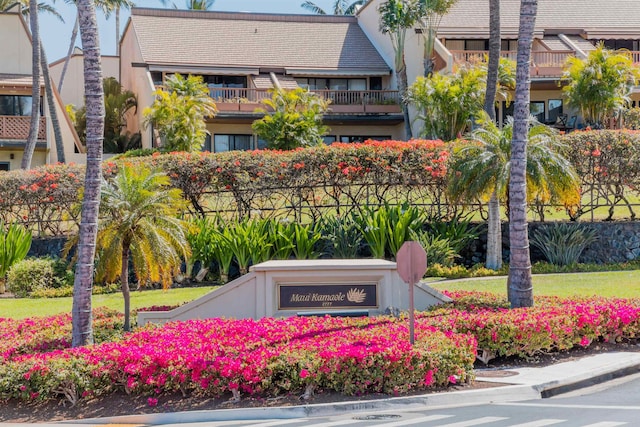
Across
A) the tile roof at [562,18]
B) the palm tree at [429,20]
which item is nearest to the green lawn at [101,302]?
the palm tree at [429,20]

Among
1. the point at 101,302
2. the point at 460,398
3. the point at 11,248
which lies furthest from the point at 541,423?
the point at 11,248

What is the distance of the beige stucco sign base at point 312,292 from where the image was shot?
1695 centimetres

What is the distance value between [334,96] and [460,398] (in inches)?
1406

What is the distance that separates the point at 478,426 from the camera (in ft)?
34.2

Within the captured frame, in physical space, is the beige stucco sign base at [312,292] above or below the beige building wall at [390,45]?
below

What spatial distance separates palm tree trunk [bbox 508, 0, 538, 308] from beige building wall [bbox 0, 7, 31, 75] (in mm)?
31782

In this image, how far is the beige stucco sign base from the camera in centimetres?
1695

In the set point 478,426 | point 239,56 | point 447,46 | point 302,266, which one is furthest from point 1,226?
point 447,46

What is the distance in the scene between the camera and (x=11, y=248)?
80.3 feet

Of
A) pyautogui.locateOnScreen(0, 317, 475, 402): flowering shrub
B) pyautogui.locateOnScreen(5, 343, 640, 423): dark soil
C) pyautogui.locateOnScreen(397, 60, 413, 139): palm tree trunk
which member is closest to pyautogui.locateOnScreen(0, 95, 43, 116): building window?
pyautogui.locateOnScreen(397, 60, 413, 139): palm tree trunk

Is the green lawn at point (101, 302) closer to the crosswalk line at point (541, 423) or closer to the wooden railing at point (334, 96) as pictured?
the crosswalk line at point (541, 423)

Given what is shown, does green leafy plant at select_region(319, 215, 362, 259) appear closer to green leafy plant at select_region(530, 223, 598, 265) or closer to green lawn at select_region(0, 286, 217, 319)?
green lawn at select_region(0, 286, 217, 319)

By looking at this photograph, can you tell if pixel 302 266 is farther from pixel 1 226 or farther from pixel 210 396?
pixel 1 226

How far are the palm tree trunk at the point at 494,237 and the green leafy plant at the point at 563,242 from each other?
136 centimetres
